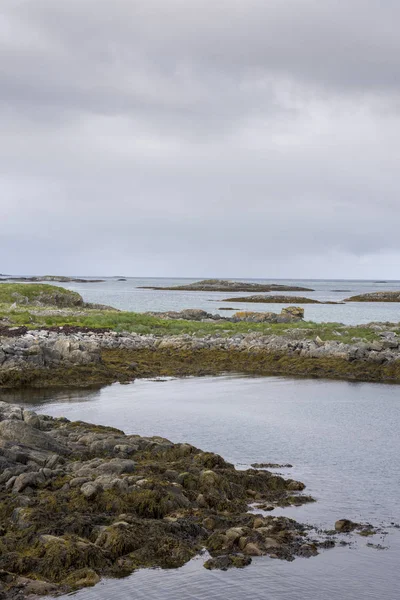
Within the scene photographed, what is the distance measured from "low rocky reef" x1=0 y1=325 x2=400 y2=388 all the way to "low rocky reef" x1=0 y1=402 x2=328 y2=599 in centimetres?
1516

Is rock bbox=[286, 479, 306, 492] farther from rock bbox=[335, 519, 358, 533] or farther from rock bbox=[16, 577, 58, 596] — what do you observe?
rock bbox=[16, 577, 58, 596]

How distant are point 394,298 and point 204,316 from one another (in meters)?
88.9

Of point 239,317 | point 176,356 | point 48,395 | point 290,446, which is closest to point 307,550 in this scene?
point 290,446

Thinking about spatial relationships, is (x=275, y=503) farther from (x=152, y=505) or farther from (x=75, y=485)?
(x=75, y=485)

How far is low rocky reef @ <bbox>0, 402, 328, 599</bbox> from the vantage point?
1002 cm

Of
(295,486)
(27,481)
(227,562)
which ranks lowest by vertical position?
(295,486)

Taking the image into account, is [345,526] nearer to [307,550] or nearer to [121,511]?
[307,550]

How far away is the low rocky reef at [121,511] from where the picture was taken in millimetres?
10016

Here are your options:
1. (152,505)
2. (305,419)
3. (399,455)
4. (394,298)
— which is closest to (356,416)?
(305,419)

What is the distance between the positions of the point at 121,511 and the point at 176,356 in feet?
88.5

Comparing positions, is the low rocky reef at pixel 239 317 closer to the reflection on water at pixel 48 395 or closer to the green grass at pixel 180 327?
the green grass at pixel 180 327

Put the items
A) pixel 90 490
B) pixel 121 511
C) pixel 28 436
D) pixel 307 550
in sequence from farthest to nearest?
pixel 28 436 → pixel 90 490 → pixel 121 511 → pixel 307 550

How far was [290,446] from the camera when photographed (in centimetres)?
1884

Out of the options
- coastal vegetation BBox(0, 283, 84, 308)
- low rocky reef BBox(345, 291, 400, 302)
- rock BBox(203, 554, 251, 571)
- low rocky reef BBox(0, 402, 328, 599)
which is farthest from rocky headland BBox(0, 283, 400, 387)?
low rocky reef BBox(345, 291, 400, 302)
